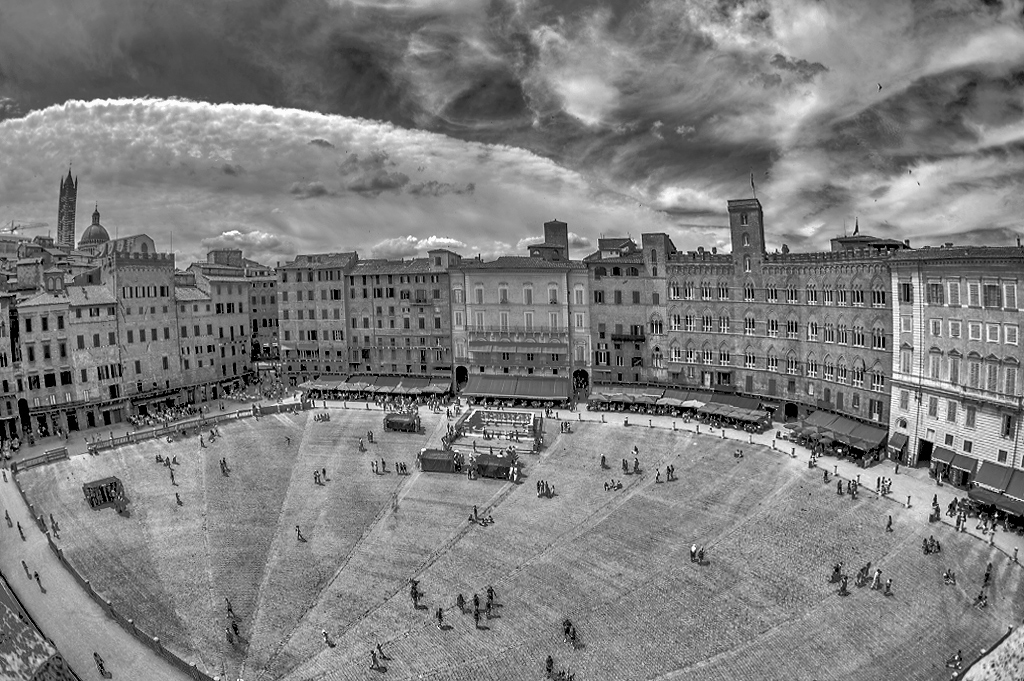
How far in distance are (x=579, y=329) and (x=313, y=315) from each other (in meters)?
37.0

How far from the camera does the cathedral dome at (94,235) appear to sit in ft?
477

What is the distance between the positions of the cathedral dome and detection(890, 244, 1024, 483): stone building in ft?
495

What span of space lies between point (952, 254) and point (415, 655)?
4907cm

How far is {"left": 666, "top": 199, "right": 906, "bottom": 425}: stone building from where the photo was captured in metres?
61.2

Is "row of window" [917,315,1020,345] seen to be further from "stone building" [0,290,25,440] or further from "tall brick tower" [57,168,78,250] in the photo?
"tall brick tower" [57,168,78,250]

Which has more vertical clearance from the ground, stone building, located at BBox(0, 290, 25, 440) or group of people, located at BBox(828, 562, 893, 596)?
stone building, located at BBox(0, 290, 25, 440)

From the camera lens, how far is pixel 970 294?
2036 inches

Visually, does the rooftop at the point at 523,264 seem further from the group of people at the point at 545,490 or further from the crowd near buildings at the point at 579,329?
the group of people at the point at 545,490

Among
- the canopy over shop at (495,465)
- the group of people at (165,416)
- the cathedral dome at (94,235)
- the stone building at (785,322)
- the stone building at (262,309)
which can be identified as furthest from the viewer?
the cathedral dome at (94,235)

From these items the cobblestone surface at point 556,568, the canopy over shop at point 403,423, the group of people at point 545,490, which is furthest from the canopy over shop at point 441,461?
the group of people at point 545,490

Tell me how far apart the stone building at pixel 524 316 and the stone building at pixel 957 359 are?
34238mm

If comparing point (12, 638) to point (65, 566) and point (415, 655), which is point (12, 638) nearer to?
point (415, 655)

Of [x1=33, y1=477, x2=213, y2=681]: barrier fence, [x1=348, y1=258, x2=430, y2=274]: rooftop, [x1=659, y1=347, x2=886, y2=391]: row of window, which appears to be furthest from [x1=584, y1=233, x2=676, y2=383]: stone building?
[x1=33, y1=477, x2=213, y2=681]: barrier fence

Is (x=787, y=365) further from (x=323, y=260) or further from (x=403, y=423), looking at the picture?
(x=323, y=260)
